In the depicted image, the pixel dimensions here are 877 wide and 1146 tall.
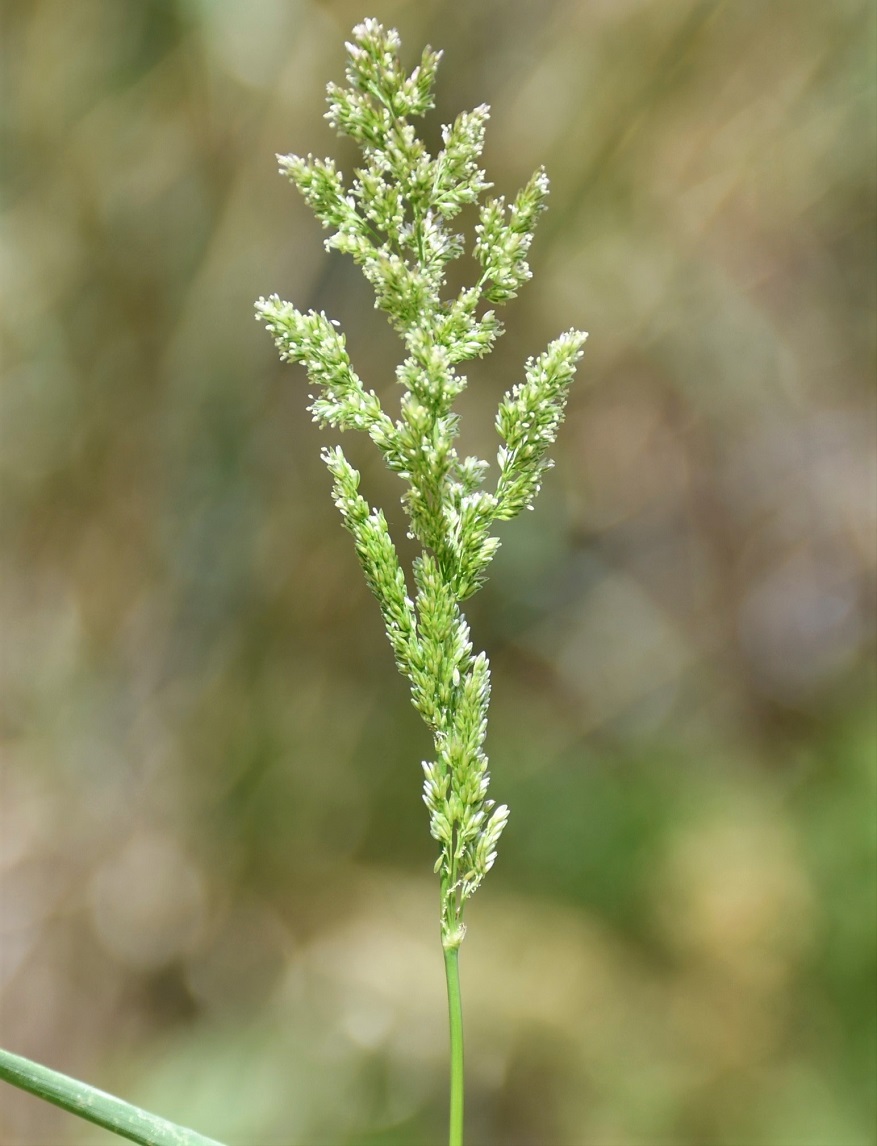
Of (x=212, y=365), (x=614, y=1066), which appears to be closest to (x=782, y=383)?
(x=212, y=365)

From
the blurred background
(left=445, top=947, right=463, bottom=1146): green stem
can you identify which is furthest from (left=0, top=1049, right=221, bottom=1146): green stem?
the blurred background

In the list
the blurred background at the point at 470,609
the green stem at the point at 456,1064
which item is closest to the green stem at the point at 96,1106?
the green stem at the point at 456,1064

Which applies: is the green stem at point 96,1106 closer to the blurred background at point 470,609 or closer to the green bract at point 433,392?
the green bract at point 433,392

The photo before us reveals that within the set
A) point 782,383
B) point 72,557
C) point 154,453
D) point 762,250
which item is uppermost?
point 762,250

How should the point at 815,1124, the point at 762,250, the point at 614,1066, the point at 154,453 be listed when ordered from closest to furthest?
1. the point at 815,1124
2. the point at 614,1066
3. the point at 154,453
4. the point at 762,250

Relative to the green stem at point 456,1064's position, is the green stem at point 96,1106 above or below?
below

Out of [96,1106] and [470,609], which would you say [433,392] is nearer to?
[96,1106]

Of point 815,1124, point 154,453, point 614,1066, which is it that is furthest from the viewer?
point 154,453

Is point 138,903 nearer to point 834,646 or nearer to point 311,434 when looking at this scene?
point 311,434
